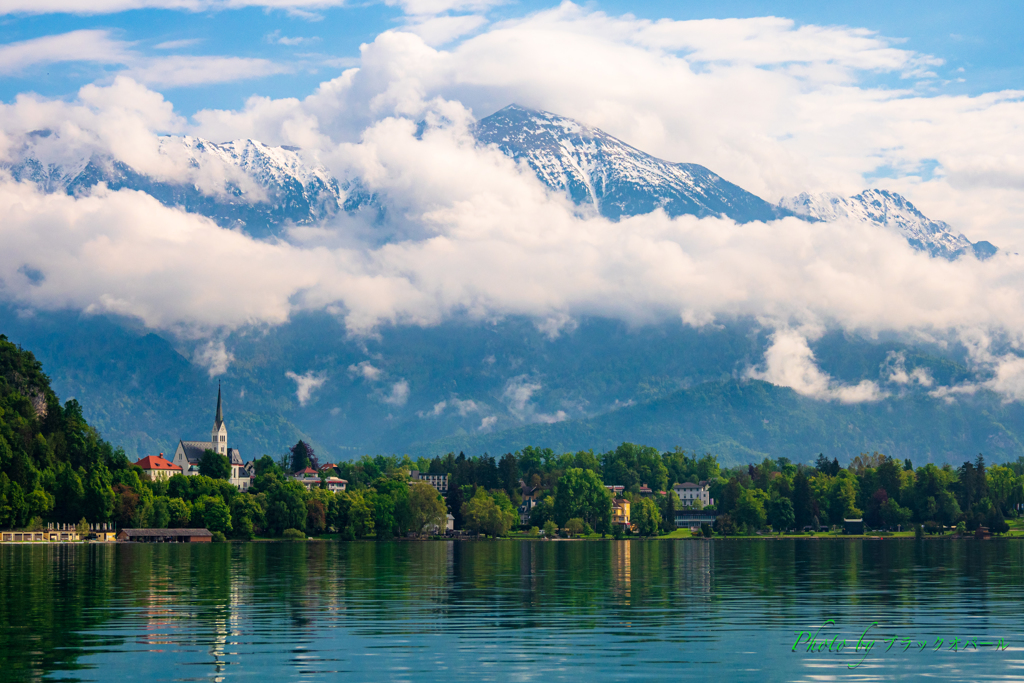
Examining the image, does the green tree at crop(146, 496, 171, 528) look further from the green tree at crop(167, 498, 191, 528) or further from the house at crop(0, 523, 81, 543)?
the house at crop(0, 523, 81, 543)

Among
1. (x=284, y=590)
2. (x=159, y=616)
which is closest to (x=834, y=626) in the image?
(x=159, y=616)

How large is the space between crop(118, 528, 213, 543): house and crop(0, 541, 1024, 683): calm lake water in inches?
3628

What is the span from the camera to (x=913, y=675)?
3456cm

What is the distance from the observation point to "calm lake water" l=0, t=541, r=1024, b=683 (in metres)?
35.7

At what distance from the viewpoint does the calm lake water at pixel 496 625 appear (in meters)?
35.7

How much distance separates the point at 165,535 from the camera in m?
179

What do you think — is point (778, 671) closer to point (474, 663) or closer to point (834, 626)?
point (474, 663)

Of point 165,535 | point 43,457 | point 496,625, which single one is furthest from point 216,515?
point 496,625

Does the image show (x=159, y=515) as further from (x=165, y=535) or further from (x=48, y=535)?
(x=48, y=535)

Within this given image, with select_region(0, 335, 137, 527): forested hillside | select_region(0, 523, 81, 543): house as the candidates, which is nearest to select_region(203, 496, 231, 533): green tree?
select_region(0, 335, 137, 527): forested hillside

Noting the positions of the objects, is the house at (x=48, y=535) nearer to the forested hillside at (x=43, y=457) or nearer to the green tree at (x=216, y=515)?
the forested hillside at (x=43, y=457)

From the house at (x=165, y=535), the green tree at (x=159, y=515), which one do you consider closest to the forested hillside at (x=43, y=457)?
the house at (x=165, y=535)

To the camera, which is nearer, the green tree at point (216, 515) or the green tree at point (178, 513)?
the green tree at point (178, 513)

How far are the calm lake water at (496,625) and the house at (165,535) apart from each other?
92160mm
